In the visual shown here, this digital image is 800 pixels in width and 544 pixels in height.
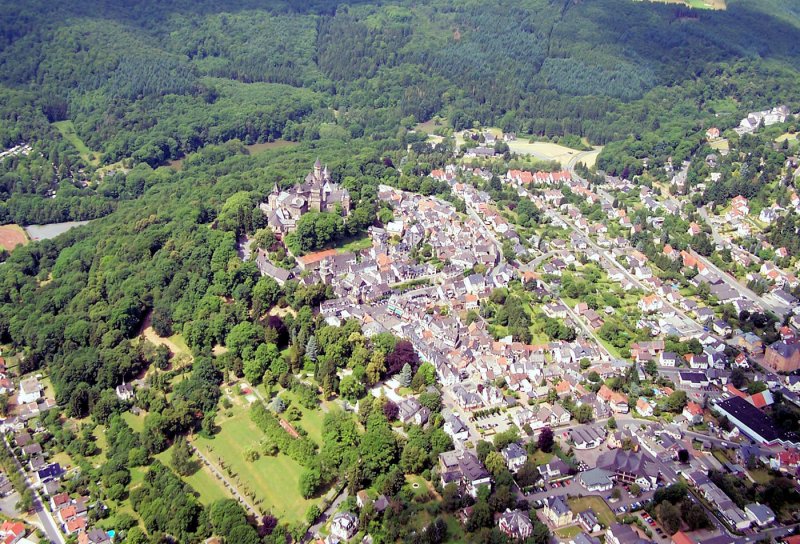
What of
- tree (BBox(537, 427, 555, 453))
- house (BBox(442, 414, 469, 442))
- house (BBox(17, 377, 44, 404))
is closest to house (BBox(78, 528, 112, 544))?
house (BBox(17, 377, 44, 404))

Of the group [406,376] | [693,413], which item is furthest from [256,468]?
[693,413]

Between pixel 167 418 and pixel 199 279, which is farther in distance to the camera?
pixel 199 279

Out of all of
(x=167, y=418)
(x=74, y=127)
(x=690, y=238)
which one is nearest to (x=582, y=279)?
(x=690, y=238)

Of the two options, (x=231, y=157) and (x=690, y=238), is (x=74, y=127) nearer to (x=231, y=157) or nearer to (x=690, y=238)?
(x=231, y=157)

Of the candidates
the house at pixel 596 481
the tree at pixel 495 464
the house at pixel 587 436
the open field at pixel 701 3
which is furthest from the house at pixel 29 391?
the open field at pixel 701 3

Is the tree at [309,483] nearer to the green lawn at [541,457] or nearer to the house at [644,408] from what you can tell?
the green lawn at [541,457]

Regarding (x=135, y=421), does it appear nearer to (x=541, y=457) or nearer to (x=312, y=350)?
(x=312, y=350)
